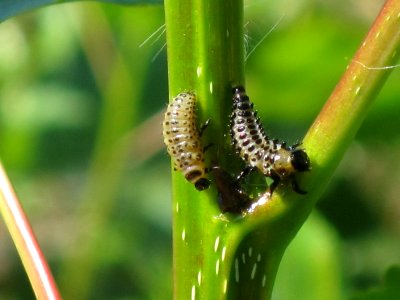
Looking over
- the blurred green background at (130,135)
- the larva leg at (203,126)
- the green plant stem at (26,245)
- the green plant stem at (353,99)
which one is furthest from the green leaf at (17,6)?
the blurred green background at (130,135)

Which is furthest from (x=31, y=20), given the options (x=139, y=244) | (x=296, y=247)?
(x=296, y=247)

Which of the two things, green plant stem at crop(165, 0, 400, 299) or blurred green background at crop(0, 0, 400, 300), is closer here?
green plant stem at crop(165, 0, 400, 299)

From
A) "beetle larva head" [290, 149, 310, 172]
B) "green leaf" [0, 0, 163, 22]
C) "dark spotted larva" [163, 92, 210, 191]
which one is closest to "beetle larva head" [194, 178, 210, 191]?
"dark spotted larva" [163, 92, 210, 191]

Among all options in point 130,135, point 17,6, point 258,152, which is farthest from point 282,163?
point 130,135

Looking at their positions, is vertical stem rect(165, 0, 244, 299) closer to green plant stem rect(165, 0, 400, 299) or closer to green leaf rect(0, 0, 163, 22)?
green plant stem rect(165, 0, 400, 299)

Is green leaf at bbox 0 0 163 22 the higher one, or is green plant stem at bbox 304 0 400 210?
green leaf at bbox 0 0 163 22
